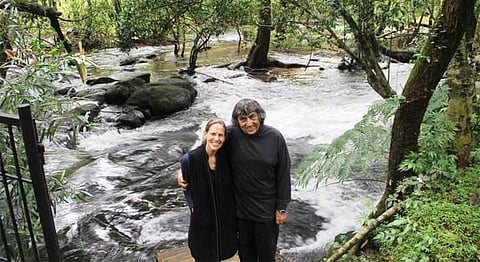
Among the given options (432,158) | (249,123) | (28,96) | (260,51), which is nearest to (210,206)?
(249,123)

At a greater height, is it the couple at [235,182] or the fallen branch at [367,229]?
the couple at [235,182]

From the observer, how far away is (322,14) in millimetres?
5500

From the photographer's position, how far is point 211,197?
3.05m

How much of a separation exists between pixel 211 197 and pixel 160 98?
8606 mm

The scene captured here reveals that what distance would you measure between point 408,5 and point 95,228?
4.86 m

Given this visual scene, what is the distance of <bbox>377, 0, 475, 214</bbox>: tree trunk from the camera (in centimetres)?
336

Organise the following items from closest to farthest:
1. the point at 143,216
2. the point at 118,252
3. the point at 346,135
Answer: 1. the point at 346,135
2. the point at 118,252
3. the point at 143,216

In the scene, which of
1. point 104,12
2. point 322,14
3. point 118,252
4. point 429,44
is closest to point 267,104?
point 104,12

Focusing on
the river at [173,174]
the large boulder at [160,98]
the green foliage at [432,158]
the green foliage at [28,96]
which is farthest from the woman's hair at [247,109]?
the large boulder at [160,98]

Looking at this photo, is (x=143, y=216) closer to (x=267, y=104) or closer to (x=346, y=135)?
(x=346, y=135)

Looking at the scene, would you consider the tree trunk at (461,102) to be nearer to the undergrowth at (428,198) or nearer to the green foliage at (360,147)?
the undergrowth at (428,198)

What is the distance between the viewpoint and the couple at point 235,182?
2.99m

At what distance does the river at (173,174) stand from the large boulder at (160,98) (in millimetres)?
286

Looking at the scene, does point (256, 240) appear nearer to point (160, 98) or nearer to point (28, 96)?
point (28, 96)
